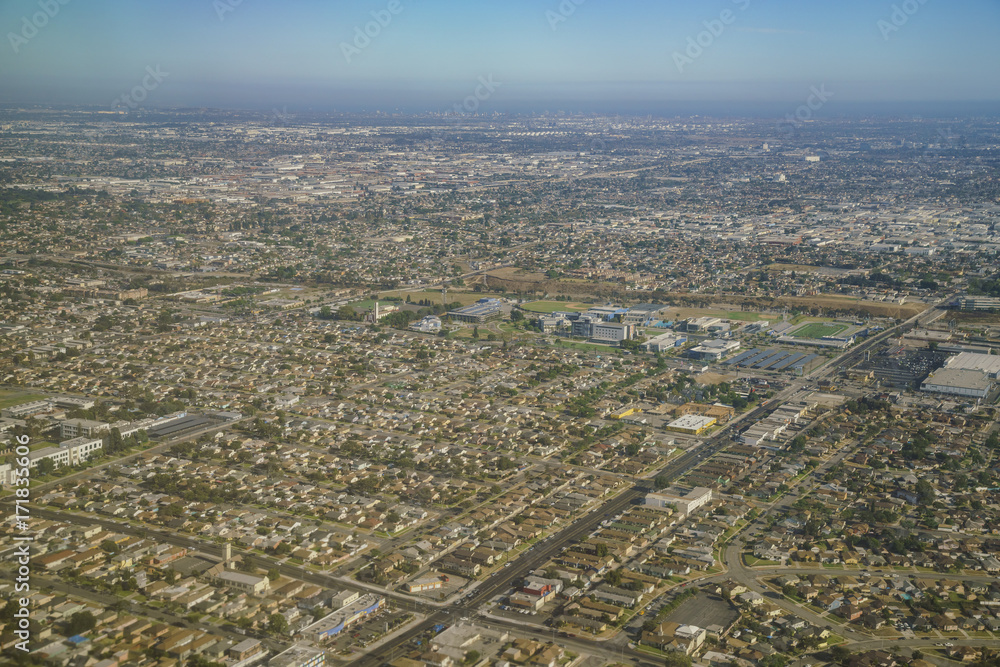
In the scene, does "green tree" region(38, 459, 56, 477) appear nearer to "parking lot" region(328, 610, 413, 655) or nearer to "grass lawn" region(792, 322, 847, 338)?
"parking lot" region(328, 610, 413, 655)

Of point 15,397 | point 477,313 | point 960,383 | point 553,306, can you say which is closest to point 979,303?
point 960,383

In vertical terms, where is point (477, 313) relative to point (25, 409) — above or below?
below

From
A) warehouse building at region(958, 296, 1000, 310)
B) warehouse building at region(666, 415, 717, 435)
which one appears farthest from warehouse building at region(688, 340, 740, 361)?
warehouse building at region(958, 296, 1000, 310)

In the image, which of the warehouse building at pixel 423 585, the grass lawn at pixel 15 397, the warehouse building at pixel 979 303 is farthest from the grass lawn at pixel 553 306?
the warehouse building at pixel 423 585

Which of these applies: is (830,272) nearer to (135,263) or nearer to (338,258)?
(338,258)

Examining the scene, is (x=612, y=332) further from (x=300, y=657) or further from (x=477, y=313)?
(x=300, y=657)

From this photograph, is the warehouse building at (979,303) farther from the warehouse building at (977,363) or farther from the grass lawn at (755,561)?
the grass lawn at (755,561)
